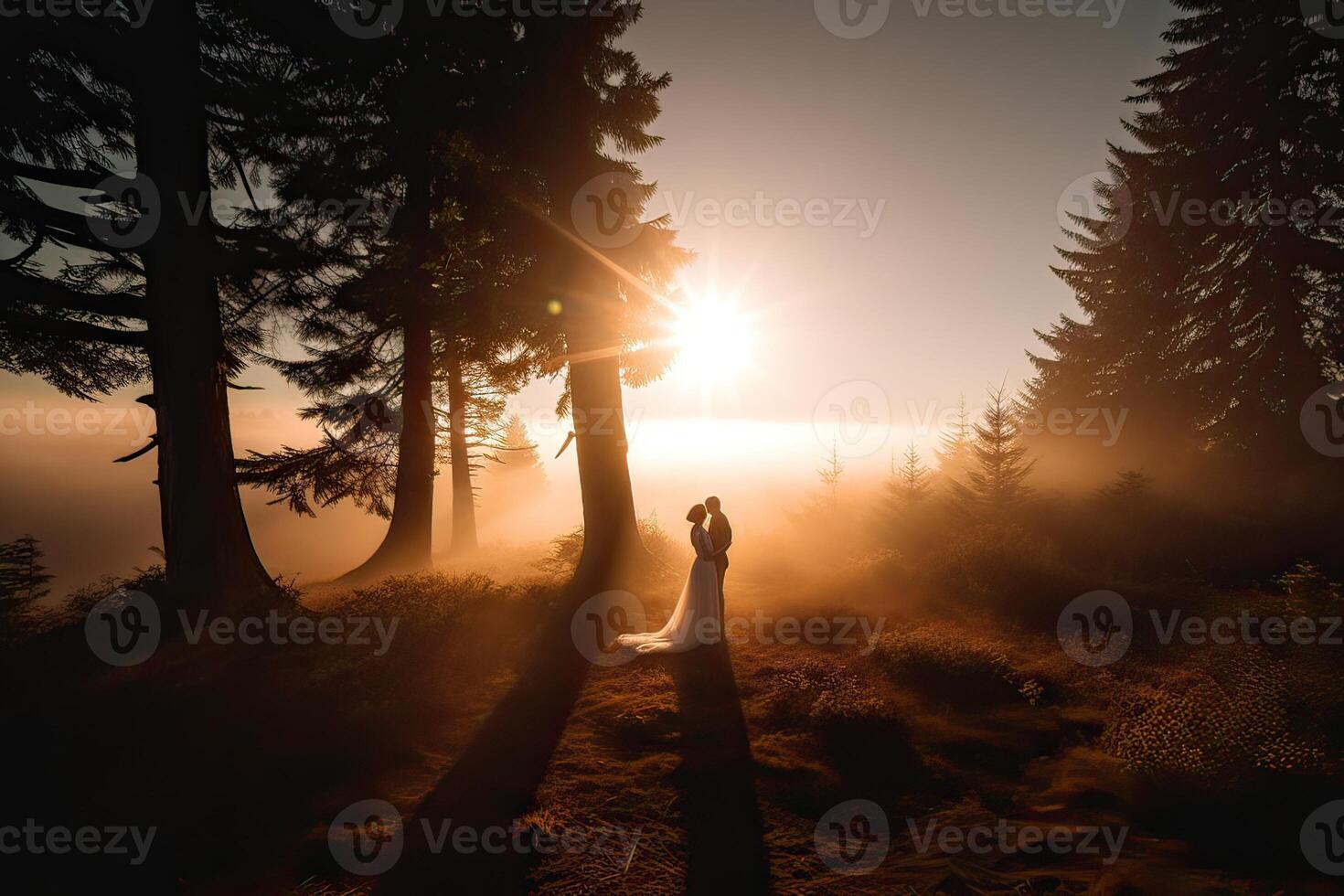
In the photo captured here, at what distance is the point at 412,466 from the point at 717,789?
1143 centimetres

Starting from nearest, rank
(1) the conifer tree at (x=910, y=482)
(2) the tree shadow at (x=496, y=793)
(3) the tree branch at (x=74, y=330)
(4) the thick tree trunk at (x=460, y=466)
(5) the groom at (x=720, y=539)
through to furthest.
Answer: (2) the tree shadow at (x=496, y=793) < (3) the tree branch at (x=74, y=330) < (5) the groom at (x=720, y=539) < (4) the thick tree trunk at (x=460, y=466) < (1) the conifer tree at (x=910, y=482)

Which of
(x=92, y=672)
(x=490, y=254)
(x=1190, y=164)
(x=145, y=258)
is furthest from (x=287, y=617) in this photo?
(x=1190, y=164)

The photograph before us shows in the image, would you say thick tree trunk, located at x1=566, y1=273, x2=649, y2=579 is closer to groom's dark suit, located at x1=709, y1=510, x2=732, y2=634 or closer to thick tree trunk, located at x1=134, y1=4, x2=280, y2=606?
groom's dark suit, located at x1=709, y1=510, x2=732, y2=634

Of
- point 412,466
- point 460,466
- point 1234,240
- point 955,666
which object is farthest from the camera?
point 460,466

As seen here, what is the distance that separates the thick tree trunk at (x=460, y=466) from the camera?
16.3 metres

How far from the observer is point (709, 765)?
17.2ft

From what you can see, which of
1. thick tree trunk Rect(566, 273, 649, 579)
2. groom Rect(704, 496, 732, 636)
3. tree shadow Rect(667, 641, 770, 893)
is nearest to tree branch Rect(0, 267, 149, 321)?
thick tree trunk Rect(566, 273, 649, 579)

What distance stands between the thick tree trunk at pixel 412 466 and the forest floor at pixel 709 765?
18.8 feet

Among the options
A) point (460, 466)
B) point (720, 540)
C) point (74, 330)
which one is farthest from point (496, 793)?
point (460, 466)

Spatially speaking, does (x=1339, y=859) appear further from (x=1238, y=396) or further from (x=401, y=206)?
(x=401, y=206)

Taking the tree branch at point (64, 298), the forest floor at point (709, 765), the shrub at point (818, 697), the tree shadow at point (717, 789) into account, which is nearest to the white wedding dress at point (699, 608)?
the forest floor at point (709, 765)

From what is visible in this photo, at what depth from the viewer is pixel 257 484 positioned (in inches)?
448

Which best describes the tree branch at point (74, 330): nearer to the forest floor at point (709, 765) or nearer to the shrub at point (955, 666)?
the forest floor at point (709, 765)

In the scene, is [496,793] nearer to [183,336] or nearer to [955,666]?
[955,666]
